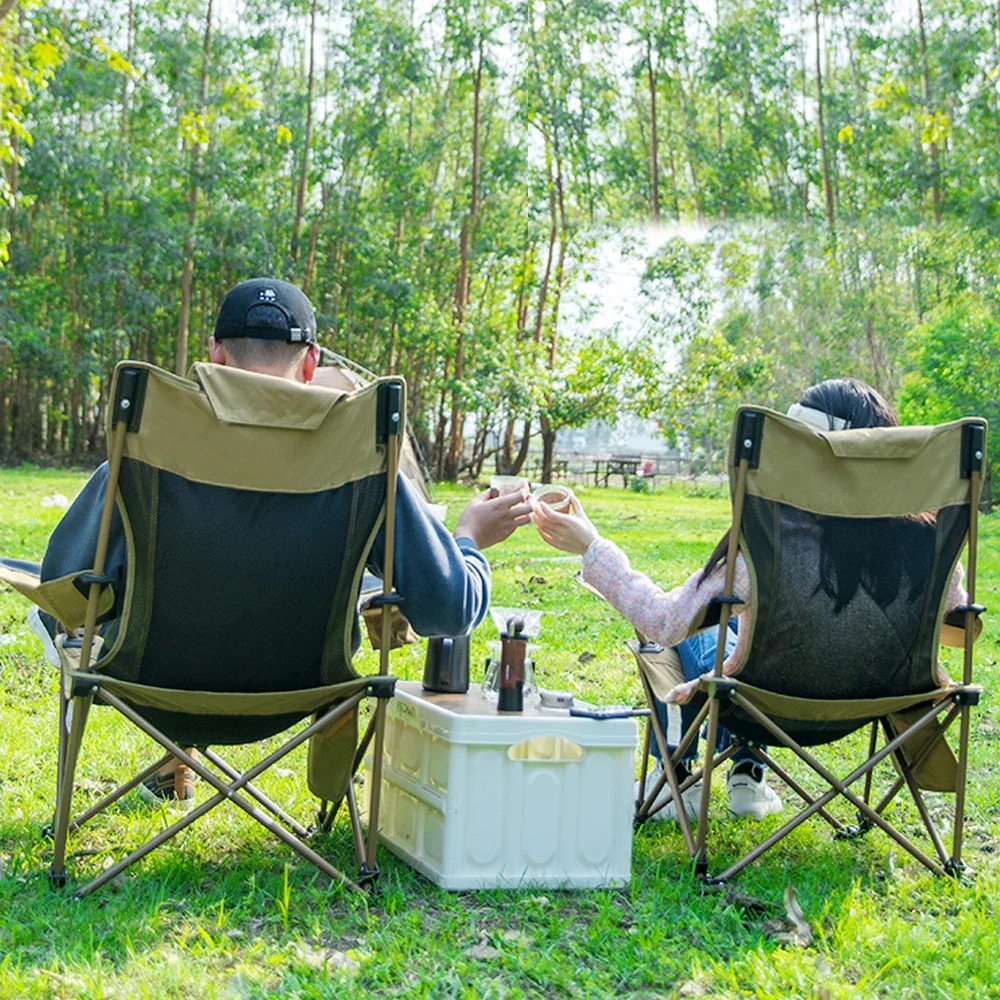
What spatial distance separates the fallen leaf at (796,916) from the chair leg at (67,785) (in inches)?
55.6

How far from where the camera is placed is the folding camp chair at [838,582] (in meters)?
2.50

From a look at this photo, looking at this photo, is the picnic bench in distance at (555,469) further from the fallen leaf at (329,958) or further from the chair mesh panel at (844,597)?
the fallen leaf at (329,958)

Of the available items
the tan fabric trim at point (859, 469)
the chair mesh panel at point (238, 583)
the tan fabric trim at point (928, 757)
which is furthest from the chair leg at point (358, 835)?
the tan fabric trim at point (928, 757)

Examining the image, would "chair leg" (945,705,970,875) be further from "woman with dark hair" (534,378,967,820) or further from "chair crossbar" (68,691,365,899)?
"chair crossbar" (68,691,365,899)

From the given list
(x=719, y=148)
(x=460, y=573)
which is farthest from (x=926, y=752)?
(x=719, y=148)

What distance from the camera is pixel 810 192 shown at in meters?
30.8

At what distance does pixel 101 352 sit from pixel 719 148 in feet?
50.9

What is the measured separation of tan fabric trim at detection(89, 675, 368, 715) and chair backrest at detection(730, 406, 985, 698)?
0.88 meters

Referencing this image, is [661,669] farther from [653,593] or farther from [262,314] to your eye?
[262,314]

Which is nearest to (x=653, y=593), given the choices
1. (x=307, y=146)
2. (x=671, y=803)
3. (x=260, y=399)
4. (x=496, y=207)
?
(x=671, y=803)

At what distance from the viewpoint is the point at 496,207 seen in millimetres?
26047

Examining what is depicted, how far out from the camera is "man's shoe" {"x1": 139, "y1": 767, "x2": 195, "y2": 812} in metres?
3.05

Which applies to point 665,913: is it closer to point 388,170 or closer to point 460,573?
point 460,573

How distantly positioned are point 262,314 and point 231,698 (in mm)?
777
